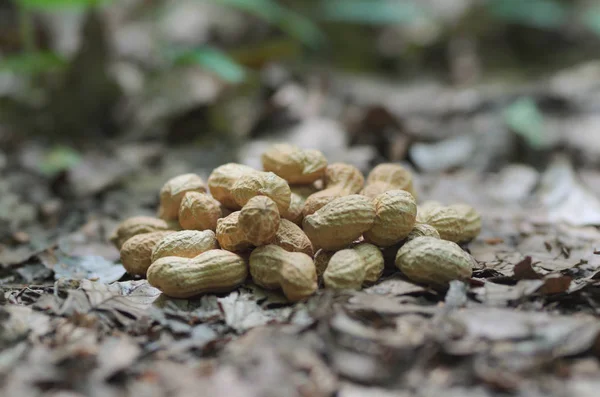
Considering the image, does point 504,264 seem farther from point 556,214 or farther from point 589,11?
point 589,11

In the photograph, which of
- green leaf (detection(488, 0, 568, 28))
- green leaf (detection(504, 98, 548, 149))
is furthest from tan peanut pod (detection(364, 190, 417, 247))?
green leaf (detection(488, 0, 568, 28))

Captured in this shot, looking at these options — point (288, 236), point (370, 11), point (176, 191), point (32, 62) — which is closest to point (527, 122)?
point (288, 236)

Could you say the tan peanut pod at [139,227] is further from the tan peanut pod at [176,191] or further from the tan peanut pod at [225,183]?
the tan peanut pod at [225,183]

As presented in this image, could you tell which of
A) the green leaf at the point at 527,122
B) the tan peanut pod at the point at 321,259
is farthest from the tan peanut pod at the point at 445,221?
the green leaf at the point at 527,122

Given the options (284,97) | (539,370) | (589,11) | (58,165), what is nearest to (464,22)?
(589,11)

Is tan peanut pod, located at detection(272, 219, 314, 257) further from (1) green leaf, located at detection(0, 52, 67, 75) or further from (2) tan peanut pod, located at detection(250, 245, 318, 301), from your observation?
(1) green leaf, located at detection(0, 52, 67, 75)
